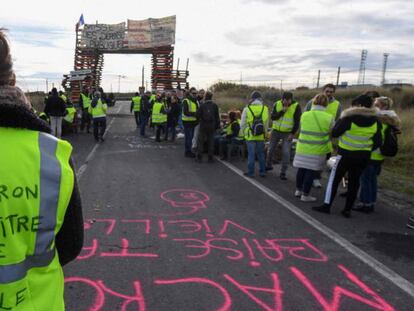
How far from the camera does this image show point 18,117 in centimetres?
142

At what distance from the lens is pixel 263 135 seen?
902 cm

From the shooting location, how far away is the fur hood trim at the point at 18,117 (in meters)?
1.42

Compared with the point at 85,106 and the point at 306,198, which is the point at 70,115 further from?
the point at 306,198

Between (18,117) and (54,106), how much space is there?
1206 centimetres

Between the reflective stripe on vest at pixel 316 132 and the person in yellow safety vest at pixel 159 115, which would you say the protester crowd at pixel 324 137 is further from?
the person in yellow safety vest at pixel 159 115

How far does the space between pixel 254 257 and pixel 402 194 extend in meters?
4.83

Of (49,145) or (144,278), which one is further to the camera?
(144,278)

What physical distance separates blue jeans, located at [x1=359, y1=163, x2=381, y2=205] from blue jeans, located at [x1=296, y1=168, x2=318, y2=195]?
0.80 metres

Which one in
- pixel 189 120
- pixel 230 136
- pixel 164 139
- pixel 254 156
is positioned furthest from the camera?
pixel 164 139

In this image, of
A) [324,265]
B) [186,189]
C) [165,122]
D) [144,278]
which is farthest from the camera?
[165,122]

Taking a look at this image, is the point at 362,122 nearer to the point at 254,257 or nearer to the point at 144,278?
the point at 254,257

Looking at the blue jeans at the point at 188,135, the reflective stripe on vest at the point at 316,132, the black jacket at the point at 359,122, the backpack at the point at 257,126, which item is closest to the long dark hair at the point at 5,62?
the black jacket at the point at 359,122

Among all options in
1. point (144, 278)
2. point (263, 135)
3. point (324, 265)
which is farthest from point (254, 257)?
point (263, 135)

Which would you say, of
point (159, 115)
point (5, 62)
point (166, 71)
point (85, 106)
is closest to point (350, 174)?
point (5, 62)
